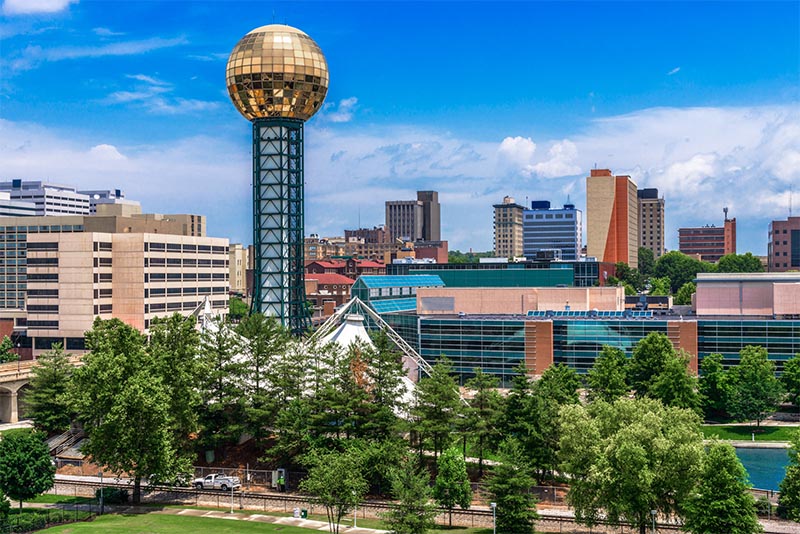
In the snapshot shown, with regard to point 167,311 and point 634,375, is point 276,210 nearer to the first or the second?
point 167,311

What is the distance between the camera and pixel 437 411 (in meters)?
65.2

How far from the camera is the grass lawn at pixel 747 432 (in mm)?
83938

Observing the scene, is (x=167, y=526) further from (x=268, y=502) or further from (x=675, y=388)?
(x=675, y=388)

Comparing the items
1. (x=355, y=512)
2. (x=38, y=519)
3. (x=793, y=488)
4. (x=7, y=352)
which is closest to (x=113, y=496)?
(x=38, y=519)

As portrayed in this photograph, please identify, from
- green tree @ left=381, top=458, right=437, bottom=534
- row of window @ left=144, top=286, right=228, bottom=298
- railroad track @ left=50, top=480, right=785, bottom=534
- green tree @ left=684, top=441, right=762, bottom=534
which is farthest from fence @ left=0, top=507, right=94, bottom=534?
row of window @ left=144, top=286, right=228, bottom=298

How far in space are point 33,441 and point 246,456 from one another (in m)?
16.9

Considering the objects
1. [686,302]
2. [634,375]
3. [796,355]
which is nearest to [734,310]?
[796,355]

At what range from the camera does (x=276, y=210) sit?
118000 mm

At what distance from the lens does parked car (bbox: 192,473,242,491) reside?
65.8m

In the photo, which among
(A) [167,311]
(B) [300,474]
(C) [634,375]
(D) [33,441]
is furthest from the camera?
(A) [167,311]

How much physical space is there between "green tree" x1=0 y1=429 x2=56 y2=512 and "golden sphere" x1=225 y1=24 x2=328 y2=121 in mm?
64624

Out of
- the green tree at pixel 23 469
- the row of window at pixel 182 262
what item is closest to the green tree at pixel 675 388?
the green tree at pixel 23 469

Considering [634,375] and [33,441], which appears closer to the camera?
[33,441]

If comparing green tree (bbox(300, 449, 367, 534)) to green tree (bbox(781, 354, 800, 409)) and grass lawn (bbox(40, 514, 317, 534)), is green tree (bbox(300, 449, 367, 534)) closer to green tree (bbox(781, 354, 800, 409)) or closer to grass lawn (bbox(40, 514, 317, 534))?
grass lawn (bbox(40, 514, 317, 534))
